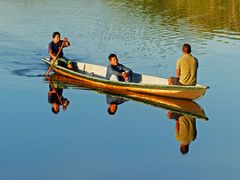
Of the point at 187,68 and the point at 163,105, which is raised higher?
the point at 187,68

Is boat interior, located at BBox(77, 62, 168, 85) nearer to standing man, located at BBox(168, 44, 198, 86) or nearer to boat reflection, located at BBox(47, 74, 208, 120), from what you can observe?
boat reflection, located at BBox(47, 74, 208, 120)

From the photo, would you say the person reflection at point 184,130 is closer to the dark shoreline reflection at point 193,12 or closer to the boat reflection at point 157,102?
the boat reflection at point 157,102

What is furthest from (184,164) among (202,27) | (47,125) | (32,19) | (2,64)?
(32,19)

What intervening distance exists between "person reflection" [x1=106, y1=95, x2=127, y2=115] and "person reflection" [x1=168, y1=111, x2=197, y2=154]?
5.42 feet

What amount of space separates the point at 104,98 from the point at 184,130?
4338 millimetres

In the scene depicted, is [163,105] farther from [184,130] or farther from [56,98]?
[56,98]

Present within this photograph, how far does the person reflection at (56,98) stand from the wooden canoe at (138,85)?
0.98 metres

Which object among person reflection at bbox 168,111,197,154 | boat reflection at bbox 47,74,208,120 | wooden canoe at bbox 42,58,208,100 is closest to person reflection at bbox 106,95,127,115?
boat reflection at bbox 47,74,208,120

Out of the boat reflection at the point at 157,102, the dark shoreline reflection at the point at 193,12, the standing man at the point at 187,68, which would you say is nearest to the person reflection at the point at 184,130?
the boat reflection at the point at 157,102

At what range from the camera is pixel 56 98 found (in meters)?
19.1

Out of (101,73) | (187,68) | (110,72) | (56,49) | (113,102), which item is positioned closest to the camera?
(187,68)

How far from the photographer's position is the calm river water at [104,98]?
12.7 meters

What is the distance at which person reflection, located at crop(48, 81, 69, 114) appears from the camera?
58.6 ft

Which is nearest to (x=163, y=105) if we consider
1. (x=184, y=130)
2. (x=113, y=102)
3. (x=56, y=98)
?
(x=113, y=102)
